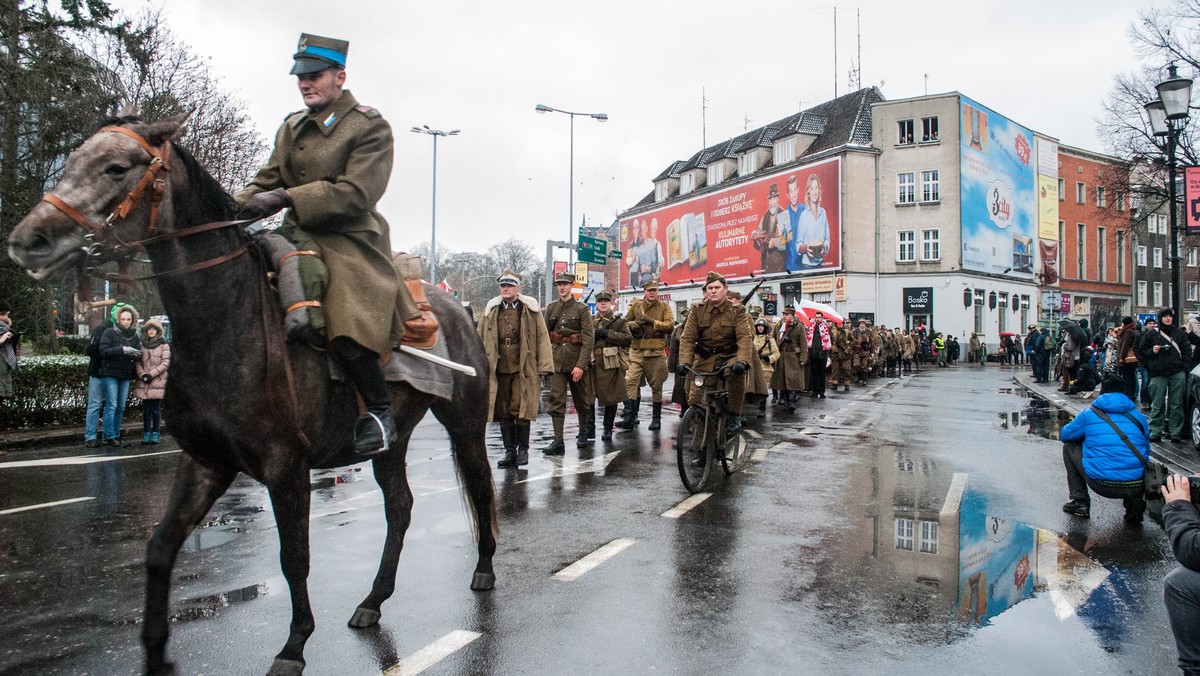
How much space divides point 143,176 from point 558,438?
7.85 meters

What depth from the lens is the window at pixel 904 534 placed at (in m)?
6.07

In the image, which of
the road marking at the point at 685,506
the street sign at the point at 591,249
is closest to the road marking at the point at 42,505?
the road marking at the point at 685,506

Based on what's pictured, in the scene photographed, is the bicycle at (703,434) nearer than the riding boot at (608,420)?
Yes

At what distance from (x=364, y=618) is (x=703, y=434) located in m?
4.81

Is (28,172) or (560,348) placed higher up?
(28,172)

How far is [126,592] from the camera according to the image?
15.3 ft

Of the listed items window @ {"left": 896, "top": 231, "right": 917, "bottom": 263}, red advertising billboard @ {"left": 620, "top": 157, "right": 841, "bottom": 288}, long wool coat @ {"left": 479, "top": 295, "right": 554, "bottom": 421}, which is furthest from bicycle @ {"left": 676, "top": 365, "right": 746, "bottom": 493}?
window @ {"left": 896, "top": 231, "right": 917, "bottom": 263}

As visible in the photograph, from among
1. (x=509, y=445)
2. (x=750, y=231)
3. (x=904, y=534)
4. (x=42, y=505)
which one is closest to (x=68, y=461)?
(x=42, y=505)

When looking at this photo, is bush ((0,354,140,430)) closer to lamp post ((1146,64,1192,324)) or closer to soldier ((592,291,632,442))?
soldier ((592,291,632,442))

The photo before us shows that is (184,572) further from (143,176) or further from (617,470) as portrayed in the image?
(617,470)

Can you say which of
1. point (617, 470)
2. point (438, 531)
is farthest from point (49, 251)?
point (617, 470)

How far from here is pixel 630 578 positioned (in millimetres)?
5109

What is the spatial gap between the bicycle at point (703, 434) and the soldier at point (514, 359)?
197cm

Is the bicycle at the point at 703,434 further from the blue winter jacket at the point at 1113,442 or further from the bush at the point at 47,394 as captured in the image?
the bush at the point at 47,394
